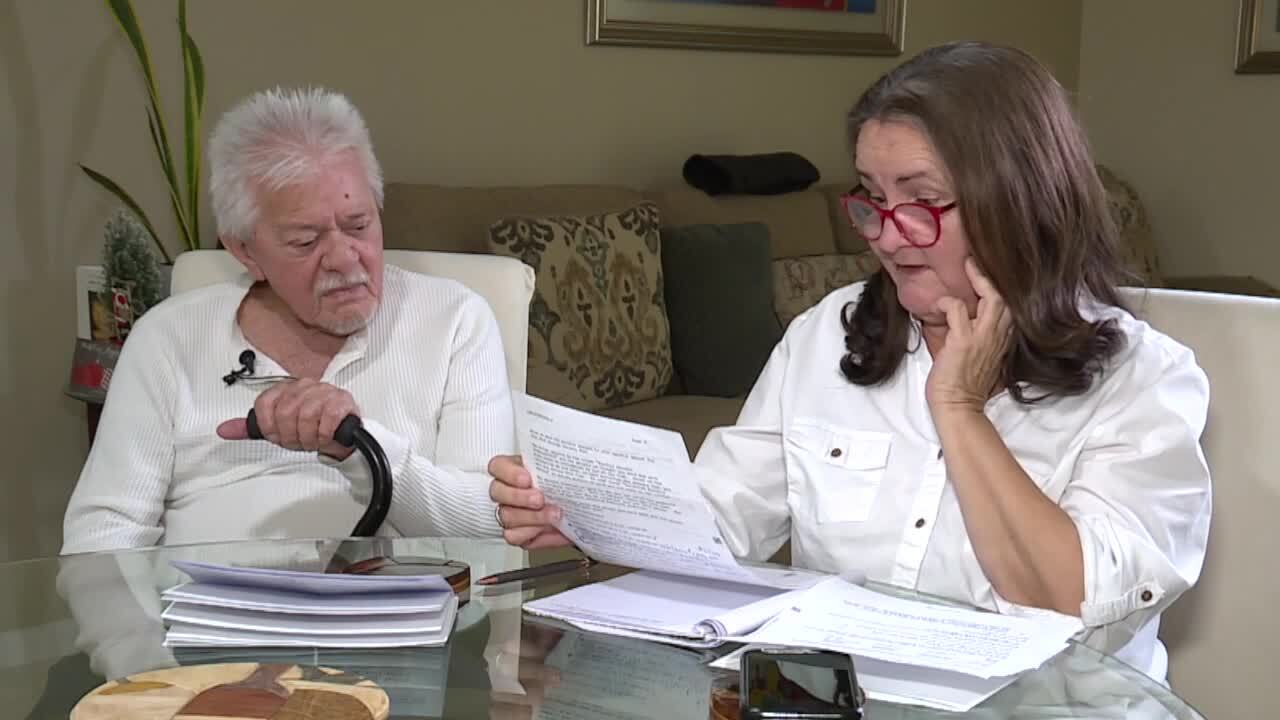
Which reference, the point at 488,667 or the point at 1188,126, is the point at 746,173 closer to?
the point at 1188,126

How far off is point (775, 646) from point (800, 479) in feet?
1.54

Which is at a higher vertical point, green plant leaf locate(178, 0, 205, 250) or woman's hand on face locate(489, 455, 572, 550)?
green plant leaf locate(178, 0, 205, 250)

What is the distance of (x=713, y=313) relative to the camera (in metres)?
3.68

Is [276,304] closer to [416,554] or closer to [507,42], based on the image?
[416,554]

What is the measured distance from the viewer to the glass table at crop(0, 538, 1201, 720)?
3.90ft

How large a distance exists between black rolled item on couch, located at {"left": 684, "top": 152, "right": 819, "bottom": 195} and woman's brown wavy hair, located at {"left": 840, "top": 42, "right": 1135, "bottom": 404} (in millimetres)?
2419

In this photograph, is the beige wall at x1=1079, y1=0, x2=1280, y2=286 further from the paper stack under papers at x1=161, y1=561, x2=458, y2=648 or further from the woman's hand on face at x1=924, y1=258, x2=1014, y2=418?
the paper stack under papers at x1=161, y1=561, x2=458, y2=648

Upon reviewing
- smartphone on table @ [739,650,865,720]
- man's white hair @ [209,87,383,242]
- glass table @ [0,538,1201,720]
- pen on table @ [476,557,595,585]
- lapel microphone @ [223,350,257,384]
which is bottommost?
glass table @ [0,538,1201,720]

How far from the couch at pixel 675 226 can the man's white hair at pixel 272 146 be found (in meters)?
1.18

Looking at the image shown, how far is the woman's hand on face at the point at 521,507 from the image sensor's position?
1.53m

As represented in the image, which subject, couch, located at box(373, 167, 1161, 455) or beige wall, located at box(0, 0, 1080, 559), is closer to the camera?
beige wall, located at box(0, 0, 1080, 559)

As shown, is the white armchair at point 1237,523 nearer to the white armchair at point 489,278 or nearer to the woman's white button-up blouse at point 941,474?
the woman's white button-up blouse at point 941,474

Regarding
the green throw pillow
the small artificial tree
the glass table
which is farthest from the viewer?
the green throw pillow

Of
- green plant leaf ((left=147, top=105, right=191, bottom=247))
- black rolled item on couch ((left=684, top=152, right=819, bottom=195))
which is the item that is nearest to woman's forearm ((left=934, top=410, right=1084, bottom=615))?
green plant leaf ((left=147, top=105, right=191, bottom=247))
